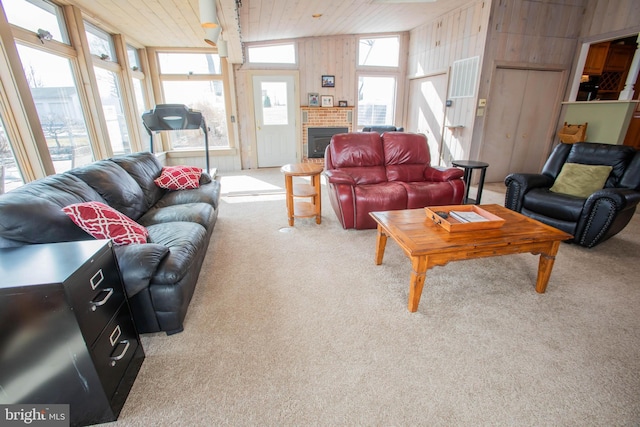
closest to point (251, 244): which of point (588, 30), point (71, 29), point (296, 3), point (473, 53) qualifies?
point (71, 29)

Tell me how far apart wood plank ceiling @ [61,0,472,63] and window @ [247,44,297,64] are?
0.81 ft

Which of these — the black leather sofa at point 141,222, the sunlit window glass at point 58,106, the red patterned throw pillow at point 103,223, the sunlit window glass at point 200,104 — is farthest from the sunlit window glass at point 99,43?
the red patterned throw pillow at point 103,223

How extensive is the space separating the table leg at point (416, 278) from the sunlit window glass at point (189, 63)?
5.74m

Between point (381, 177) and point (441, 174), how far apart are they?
0.69m

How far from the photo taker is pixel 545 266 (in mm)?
2010

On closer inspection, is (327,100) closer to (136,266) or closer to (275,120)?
(275,120)

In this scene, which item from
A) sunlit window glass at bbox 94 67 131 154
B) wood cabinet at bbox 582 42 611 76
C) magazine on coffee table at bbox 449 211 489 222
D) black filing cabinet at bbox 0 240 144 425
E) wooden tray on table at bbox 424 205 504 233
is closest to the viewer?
black filing cabinet at bbox 0 240 144 425

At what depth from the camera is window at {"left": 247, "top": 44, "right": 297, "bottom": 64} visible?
592cm

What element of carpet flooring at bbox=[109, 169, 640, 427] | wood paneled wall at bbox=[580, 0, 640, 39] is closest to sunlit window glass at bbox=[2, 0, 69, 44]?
carpet flooring at bbox=[109, 169, 640, 427]

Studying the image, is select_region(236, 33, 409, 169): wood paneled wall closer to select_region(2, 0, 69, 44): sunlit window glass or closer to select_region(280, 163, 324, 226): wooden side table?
select_region(2, 0, 69, 44): sunlit window glass

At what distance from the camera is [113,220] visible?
5.59 ft

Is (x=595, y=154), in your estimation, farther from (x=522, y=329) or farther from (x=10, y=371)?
(x=10, y=371)

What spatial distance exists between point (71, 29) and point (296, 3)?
2.70m

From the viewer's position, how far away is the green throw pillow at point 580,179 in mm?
2895
